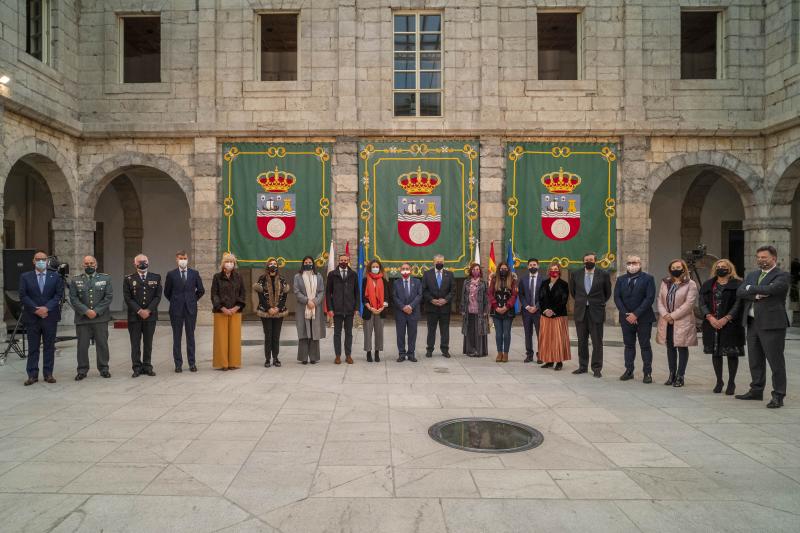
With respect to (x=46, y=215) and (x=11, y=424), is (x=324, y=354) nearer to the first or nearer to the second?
(x=11, y=424)

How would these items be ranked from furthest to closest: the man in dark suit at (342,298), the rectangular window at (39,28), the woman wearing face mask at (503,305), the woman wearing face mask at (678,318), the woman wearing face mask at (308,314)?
the rectangular window at (39,28)
the woman wearing face mask at (503,305)
the man in dark suit at (342,298)
the woman wearing face mask at (308,314)
the woman wearing face mask at (678,318)

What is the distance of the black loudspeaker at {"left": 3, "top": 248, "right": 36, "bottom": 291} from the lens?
11555 mm

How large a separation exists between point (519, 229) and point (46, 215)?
14625 mm

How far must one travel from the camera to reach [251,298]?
53.1ft

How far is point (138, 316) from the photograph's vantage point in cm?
764

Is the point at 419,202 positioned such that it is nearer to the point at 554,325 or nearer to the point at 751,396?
the point at 554,325

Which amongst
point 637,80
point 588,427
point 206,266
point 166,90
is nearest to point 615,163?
point 637,80

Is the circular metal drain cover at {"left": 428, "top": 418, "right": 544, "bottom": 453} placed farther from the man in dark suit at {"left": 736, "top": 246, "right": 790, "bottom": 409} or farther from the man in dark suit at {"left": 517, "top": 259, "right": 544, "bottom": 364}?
the man in dark suit at {"left": 517, "top": 259, "right": 544, "bottom": 364}

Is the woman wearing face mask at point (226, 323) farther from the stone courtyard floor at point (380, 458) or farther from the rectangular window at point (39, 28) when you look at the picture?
the rectangular window at point (39, 28)

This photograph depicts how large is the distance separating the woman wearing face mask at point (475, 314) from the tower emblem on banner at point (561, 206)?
4530 millimetres

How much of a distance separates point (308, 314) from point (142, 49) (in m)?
12.8

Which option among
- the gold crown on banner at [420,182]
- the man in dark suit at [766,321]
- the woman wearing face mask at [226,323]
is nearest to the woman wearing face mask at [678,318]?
the man in dark suit at [766,321]

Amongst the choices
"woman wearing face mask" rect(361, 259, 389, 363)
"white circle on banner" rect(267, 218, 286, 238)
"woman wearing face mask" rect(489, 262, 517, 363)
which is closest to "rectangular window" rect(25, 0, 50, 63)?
"white circle on banner" rect(267, 218, 286, 238)

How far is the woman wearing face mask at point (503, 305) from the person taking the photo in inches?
345
